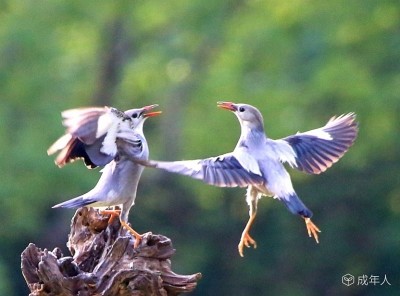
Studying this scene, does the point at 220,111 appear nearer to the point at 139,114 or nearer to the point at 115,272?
the point at 139,114

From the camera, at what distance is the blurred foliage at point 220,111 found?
1808 cm

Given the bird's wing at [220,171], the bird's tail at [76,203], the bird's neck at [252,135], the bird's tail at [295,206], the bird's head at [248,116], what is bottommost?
the bird's tail at [76,203]

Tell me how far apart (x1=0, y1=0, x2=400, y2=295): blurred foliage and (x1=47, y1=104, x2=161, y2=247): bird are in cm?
959

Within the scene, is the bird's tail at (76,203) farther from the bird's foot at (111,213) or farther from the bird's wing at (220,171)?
the bird's wing at (220,171)

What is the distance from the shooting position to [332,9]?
20.6 meters

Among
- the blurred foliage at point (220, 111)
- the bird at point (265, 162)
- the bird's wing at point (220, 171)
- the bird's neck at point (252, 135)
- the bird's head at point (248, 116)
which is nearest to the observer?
the bird's wing at point (220, 171)

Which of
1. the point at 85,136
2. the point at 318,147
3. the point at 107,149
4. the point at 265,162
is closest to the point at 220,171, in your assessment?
the point at 265,162

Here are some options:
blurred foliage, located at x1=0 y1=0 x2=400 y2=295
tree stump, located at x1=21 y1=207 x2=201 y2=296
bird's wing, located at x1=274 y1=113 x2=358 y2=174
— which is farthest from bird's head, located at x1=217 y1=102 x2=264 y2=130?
blurred foliage, located at x1=0 y1=0 x2=400 y2=295

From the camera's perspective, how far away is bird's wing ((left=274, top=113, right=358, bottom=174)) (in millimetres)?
7992

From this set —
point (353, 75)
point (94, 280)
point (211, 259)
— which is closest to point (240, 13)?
point (353, 75)

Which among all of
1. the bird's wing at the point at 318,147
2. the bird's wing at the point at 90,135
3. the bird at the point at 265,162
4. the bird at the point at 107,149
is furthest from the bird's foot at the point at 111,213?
the bird's wing at the point at 318,147

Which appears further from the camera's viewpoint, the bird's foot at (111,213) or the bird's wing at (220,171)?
the bird's foot at (111,213)

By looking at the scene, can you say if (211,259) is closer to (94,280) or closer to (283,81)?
(283,81)

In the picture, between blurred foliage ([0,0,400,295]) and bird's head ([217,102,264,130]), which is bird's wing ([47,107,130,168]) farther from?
blurred foliage ([0,0,400,295])
